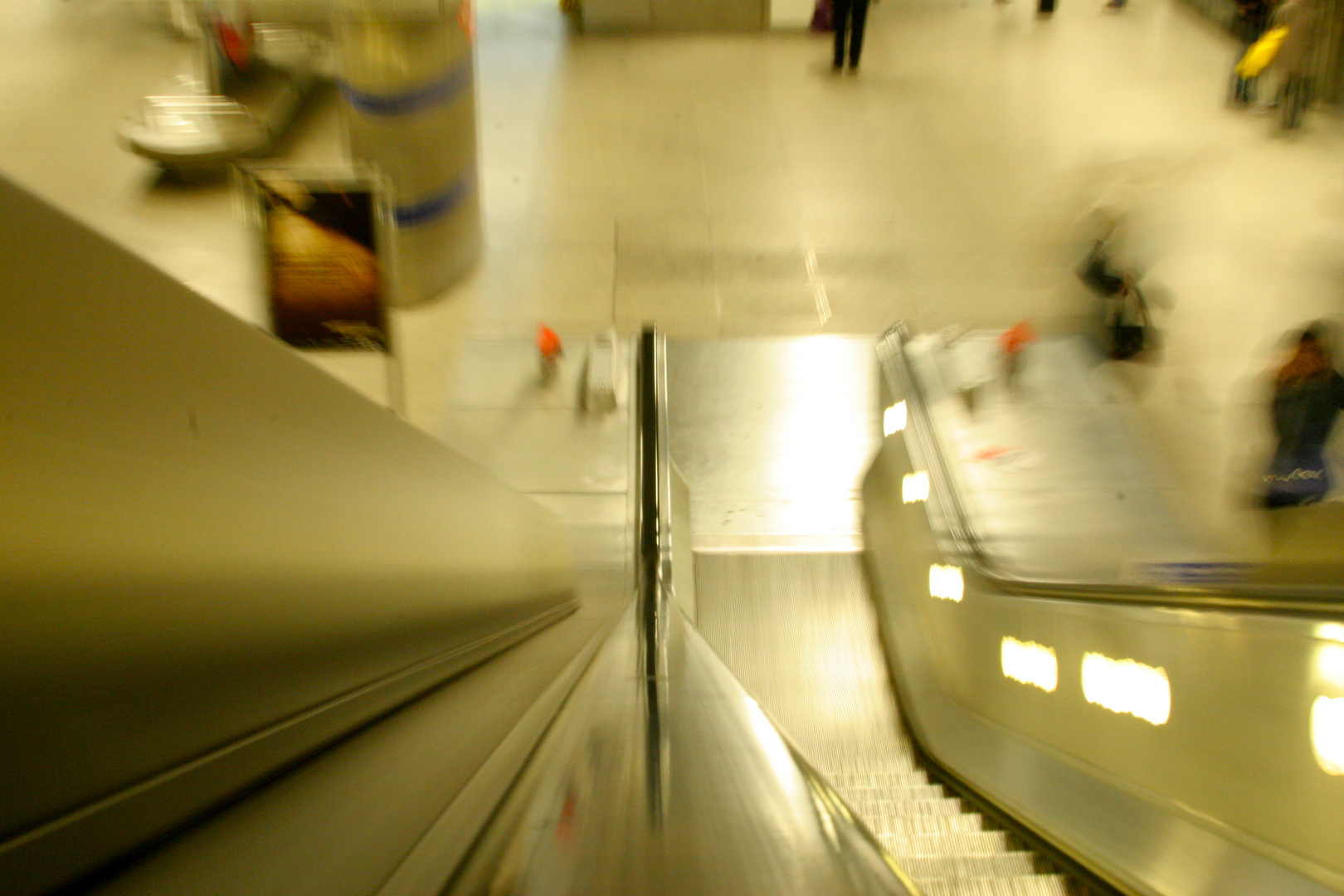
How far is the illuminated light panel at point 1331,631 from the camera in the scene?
2.30 m

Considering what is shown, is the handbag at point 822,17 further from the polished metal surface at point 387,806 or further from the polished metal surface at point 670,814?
the polished metal surface at point 670,814

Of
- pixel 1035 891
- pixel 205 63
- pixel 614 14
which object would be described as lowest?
pixel 1035 891

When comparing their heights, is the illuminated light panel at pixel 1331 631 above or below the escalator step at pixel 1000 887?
above

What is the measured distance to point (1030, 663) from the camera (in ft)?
12.7

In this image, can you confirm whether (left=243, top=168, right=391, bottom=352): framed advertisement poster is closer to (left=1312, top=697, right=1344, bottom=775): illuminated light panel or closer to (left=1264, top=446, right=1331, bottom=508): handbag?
(left=1312, top=697, right=1344, bottom=775): illuminated light panel

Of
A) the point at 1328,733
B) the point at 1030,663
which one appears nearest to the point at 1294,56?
the point at 1030,663

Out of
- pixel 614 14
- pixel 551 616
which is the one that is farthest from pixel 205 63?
pixel 551 616

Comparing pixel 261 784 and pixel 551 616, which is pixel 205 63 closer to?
pixel 551 616

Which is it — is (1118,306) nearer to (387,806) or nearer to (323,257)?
(323,257)

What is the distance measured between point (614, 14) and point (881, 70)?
388 cm

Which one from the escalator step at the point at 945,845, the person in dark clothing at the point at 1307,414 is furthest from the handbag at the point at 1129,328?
the escalator step at the point at 945,845

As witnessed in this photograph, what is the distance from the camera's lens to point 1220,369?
7.52 m

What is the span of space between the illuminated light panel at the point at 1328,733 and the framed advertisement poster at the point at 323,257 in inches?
138

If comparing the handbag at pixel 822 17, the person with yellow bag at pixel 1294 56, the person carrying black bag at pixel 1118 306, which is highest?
the handbag at pixel 822 17
